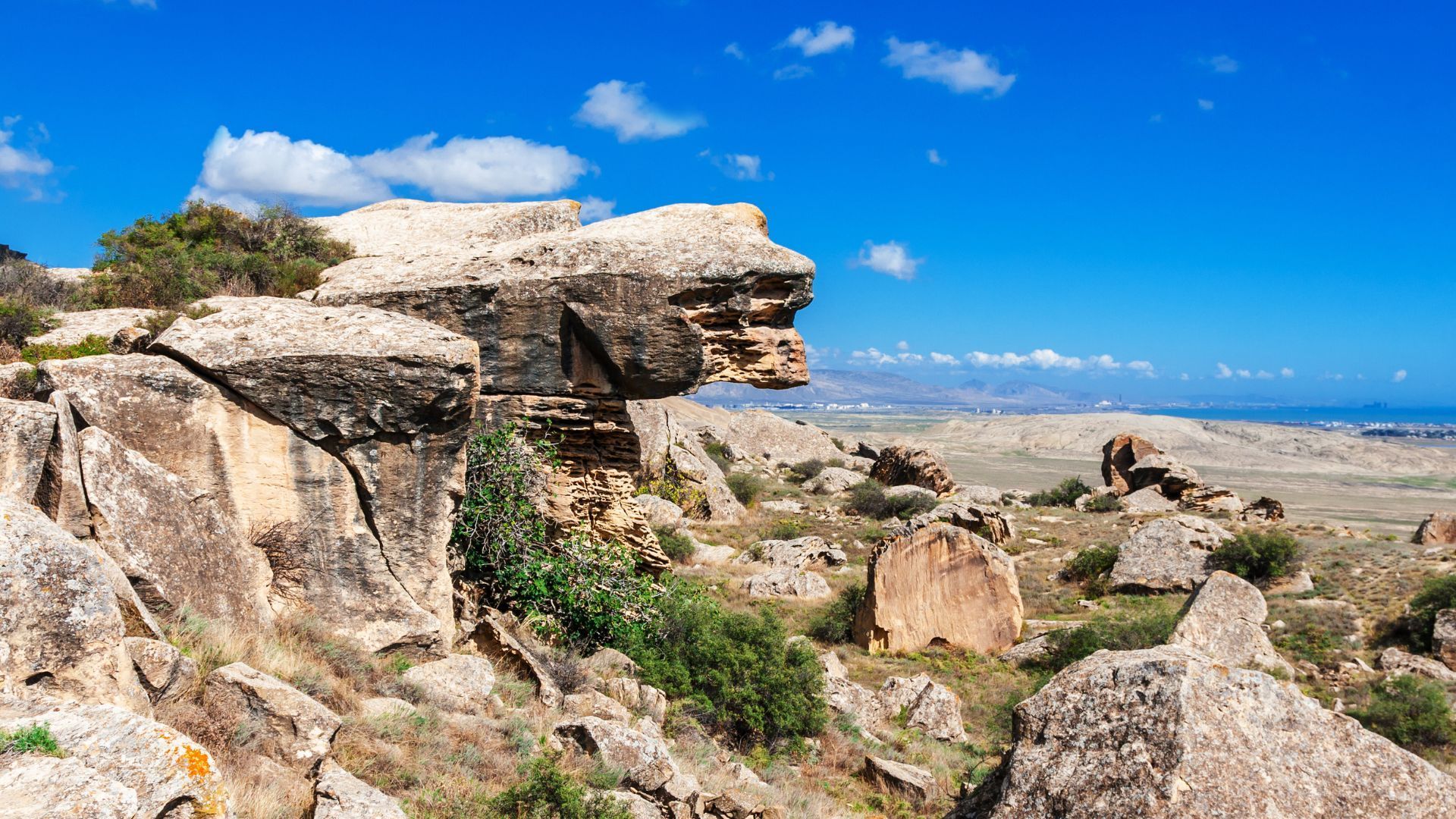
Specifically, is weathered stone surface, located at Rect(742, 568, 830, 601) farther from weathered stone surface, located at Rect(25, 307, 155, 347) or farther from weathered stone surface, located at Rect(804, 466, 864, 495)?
weathered stone surface, located at Rect(804, 466, 864, 495)

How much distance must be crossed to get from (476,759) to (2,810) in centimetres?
395

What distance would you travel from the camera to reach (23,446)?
23.4ft

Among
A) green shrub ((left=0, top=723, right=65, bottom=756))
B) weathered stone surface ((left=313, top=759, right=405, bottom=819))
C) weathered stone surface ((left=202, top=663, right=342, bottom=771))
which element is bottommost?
weathered stone surface ((left=313, top=759, right=405, bottom=819))

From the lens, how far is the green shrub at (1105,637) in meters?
16.9

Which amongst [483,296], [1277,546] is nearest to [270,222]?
[483,296]

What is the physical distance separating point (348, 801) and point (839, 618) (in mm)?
14971

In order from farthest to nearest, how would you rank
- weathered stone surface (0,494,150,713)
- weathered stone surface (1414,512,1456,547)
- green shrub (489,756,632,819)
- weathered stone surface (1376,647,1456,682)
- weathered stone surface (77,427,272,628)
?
weathered stone surface (1414,512,1456,547) → weathered stone surface (1376,647,1456,682) → weathered stone surface (77,427,272,628) → green shrub (489,756,632,819) → weathered stone surface (0,494,150,713)

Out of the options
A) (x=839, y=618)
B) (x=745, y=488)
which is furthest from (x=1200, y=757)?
(x=745, y=488)

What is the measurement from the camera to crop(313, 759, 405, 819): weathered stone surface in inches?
211

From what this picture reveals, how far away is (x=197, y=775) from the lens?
439 cm

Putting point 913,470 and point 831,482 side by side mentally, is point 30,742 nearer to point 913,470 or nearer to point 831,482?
point 831,482

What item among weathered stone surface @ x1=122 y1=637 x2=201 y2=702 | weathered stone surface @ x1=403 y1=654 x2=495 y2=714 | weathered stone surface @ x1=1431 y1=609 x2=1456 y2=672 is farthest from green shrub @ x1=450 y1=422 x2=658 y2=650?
weathered stone surface @ x1=1431 y1=609 x2=1456 y2=672

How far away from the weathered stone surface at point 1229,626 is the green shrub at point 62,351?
710 inches

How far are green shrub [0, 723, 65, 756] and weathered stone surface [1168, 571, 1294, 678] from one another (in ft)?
57.0
